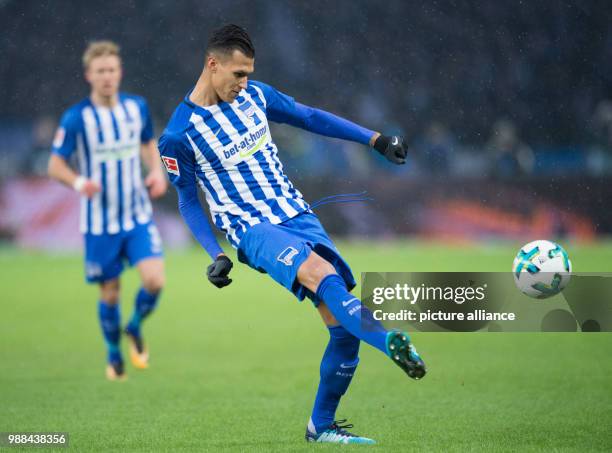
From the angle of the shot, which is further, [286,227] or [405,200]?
[405,200]

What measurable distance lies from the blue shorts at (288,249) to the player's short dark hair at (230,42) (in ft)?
2.62

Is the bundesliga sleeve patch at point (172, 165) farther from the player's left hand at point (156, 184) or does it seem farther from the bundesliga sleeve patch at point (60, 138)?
the bundesliga sleeve patch at point (60, 138)

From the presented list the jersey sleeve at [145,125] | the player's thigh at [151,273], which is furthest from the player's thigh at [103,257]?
the jersey sleeve at [145,125]

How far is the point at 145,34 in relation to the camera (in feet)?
63.2

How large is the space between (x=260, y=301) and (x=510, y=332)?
3.31 meters

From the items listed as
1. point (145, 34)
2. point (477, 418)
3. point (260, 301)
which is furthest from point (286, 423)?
point (145, 34)

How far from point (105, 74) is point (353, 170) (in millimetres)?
10501

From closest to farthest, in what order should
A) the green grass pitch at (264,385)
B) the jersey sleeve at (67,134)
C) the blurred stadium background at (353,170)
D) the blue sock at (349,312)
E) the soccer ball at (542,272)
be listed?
1. the blue sock at (349,312)
2. the green grass pitch at (264,385)
3. the soccer ball at (542,272)
4. the jersey sleeve at (67,134)
5. the blurred stadium background at (353,170)

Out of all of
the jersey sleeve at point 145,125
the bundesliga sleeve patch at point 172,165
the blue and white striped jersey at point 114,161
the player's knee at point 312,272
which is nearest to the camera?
the player's knee at point 312,272

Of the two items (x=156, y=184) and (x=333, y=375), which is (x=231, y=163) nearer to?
(x=333, y=375)

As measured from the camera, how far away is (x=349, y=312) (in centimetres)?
421

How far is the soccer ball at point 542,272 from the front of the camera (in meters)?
5.73

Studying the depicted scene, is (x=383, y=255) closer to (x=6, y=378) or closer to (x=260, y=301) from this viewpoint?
(x=260, y=301)

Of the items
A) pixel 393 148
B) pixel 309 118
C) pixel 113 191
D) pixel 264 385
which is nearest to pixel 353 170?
pixel 113 191
